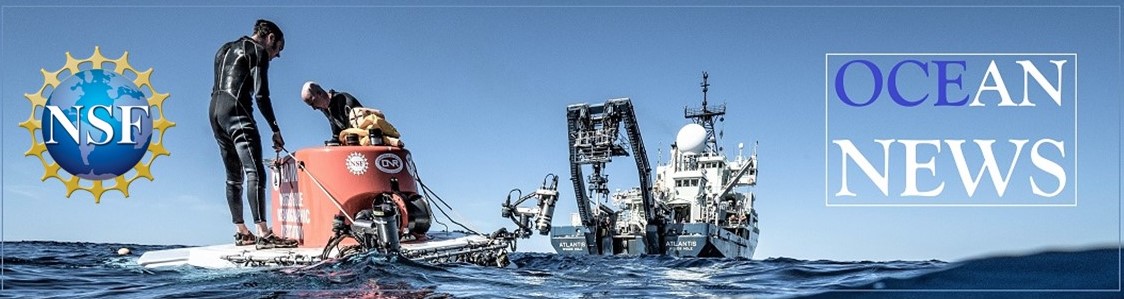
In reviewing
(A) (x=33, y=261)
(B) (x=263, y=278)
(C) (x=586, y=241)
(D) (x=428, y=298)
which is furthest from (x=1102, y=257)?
(C) (x=586, y=241)

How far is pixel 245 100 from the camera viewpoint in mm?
9047

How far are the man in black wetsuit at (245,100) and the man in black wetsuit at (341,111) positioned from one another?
88 cm

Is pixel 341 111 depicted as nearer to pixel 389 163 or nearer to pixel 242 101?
pixel 389 163

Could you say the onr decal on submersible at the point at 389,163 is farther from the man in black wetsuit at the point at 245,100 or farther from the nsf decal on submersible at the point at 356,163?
the man in black wetsuit at the point at 245,100

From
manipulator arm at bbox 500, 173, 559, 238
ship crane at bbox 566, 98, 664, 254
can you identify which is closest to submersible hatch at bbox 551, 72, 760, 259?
ship crane at bbox 566, 98, 664, 254

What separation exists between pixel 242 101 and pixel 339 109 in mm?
1673

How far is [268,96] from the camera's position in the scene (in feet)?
29.7

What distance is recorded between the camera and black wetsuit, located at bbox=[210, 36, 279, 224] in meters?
8.95

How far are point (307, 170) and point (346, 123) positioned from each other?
3.68 feet

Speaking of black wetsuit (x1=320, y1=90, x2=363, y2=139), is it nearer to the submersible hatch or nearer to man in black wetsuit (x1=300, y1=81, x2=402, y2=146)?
man in black wetsuit (x1=300, y1=81, x2=402, y2=146)

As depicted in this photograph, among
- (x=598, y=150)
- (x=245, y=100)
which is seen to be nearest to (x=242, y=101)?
A: (x=245, y=100)

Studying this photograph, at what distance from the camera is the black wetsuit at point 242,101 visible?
8953 millimetres

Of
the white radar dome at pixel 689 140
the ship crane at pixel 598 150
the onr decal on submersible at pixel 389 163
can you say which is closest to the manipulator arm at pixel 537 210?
the onr decal on submersible at pixel 389 163

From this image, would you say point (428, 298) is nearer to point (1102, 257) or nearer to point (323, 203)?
point (323, 203)
